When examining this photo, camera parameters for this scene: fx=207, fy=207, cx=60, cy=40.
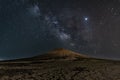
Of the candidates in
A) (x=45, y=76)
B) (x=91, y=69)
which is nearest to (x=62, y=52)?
(x=91, y=69)

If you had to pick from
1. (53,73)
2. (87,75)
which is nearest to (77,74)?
(87,75)

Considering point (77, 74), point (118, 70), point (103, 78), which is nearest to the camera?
point (103, 78)

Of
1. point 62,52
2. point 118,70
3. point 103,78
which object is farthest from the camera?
point 62,52

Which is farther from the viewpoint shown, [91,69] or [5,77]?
[91,69]

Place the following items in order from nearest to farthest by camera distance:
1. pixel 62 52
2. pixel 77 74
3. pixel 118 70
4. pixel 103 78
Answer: pixel 103 78 < pixel 77 74 < pixel 118 70 < pixel 62 52

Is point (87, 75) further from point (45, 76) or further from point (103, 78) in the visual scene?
point (45, 76)

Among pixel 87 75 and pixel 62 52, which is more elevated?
pixel 62 52

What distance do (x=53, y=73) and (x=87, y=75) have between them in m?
4.87

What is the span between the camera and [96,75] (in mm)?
28234

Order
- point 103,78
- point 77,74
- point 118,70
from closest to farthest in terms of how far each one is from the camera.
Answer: point 103,78, point 77,74, point 118,70

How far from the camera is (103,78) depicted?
2681 centimetres

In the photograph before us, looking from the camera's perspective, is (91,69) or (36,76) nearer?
(36,76)

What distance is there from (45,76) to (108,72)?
9.05m

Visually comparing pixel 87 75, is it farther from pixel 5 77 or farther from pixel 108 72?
pixel 5 77
